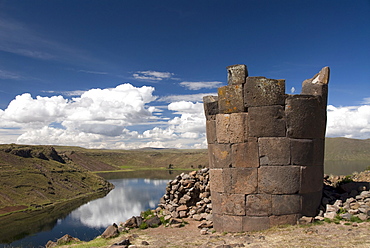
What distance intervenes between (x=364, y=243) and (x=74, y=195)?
223 feet

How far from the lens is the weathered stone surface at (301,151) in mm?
8000

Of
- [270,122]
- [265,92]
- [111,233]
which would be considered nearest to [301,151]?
[270,122]

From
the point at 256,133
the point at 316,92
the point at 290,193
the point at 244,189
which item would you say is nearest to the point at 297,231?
the point at 290,193

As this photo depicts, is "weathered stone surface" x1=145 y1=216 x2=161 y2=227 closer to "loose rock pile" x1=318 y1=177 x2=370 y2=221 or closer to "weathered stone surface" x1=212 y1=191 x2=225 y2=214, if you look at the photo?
"weathered stone surface" x1=212 y1=191 x2=225 y2=214

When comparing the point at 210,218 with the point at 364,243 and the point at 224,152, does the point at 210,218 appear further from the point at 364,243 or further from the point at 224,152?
the point at 364,243

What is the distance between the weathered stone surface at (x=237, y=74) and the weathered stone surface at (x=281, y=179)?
252 cm


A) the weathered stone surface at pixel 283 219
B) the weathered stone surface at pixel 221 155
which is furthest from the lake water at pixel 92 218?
the weathered stone surface at pixel 283 219

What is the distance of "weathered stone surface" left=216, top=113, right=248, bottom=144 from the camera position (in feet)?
27.2

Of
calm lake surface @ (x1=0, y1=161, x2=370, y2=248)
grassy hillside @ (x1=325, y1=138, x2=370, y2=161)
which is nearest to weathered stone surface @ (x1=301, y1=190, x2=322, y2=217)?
calm lake surface @ (x1=0, y1=161, x2=370, y2=248)

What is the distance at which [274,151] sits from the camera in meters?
8.02

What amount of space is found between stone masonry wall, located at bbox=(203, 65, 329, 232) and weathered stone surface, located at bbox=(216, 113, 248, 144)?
1.1 inches

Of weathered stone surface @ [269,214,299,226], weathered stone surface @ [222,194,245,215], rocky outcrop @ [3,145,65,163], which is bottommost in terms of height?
rocky outcrop @ [3,145,65,163]

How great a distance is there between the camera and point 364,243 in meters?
5.73

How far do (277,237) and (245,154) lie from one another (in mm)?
2247
